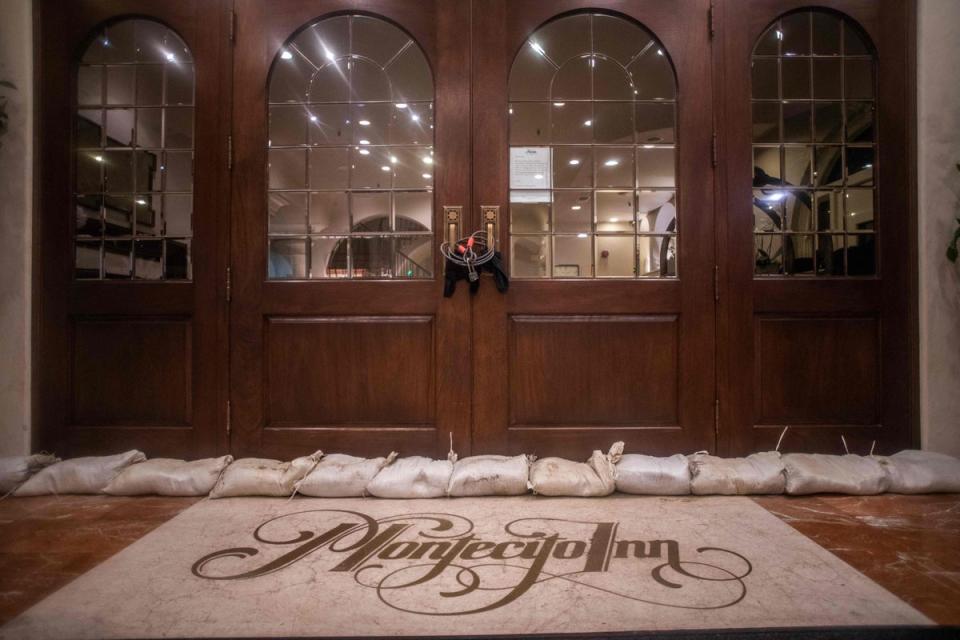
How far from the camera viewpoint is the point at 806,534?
2.04 metres

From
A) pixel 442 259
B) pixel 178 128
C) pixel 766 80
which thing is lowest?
pixel 442 259

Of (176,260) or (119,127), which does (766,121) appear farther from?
(119,127)

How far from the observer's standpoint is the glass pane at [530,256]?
2.86 meters

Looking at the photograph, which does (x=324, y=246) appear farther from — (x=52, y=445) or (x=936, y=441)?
(x=936, y=441)

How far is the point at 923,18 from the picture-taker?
281 cm

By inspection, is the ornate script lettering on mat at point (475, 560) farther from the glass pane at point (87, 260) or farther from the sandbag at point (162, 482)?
the glass pane at point (87, 260)

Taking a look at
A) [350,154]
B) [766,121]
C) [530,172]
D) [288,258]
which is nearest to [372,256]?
[288,258]

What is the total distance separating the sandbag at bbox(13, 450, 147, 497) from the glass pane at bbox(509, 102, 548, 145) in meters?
2.69

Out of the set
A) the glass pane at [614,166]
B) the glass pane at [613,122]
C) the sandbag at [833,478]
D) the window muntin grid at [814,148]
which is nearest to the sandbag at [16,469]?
the glass pane at [614,166]

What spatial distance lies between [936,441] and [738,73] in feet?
7.42

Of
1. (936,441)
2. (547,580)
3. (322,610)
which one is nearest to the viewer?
(322,610)

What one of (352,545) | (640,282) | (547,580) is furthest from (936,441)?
(352,545)

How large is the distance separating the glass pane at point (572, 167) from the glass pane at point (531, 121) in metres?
0.08

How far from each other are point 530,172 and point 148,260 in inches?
85.7
